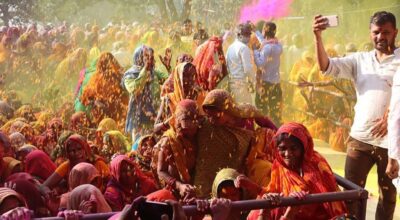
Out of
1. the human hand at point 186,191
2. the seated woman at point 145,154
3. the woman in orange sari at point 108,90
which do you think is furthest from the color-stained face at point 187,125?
the woman in orange sari at point 108,90

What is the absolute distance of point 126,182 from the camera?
19.0 ft

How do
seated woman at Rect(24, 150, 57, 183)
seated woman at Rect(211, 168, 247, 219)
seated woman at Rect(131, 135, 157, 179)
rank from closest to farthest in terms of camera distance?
seated woman at Rect(211, 168, 247, 219) → seated woman at Rect(24, 150, 57, 183) → seated woman at Rect(131, 135, 157, 179)

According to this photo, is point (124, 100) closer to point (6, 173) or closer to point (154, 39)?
point (6, 173)

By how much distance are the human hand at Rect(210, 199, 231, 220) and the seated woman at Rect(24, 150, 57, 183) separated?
2.78 meters

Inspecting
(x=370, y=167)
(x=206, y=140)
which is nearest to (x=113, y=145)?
(x=206, y=140)

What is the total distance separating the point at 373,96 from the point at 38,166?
2836mm

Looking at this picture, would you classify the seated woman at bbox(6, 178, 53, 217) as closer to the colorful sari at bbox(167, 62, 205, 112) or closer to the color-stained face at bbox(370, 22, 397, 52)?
the colorful sari at bbox(167, 62, 205, 112)

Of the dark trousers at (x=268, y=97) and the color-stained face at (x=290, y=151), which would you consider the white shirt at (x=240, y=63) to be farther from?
the color-stained face at (x=290, y=151)

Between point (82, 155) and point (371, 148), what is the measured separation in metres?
2.31

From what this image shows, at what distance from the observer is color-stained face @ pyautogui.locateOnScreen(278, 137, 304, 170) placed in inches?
193

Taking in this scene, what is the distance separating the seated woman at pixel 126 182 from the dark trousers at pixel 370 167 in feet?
5.07

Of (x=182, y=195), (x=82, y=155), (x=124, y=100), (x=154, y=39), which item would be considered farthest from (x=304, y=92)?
(x=182, y=195)

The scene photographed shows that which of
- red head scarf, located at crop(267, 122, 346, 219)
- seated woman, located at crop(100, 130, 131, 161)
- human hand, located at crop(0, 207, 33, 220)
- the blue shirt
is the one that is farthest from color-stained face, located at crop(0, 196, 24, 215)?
the blue shirt

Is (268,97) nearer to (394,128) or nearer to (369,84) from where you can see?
(369,84)
